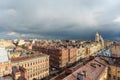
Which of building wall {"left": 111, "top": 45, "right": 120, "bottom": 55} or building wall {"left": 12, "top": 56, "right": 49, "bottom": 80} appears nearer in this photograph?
building wall {"left": 12, "top": 56, "right": 49, "bottom": 80}

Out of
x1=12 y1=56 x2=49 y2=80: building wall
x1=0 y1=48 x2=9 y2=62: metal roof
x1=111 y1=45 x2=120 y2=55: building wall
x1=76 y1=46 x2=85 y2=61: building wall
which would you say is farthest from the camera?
x1=76 y1=46 x2=85 y2=61: building wall

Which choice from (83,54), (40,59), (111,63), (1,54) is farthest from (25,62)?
(83,54)

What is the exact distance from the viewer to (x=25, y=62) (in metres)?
68.2

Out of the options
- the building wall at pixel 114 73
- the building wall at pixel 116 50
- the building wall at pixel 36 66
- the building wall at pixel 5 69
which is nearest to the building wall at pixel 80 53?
the building wall at pixel 36 66

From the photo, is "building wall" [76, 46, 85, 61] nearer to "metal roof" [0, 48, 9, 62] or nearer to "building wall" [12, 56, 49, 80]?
"building wall" [12, 56, 49, 80]

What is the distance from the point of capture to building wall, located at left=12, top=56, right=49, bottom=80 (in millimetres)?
68625

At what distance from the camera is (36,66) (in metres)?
73.5

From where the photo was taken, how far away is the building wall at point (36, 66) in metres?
68.6

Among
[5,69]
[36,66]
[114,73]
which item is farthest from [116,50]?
[5,69]

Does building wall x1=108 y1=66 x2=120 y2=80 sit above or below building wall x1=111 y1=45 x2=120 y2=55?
below

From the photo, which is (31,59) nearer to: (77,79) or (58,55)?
(58,55)

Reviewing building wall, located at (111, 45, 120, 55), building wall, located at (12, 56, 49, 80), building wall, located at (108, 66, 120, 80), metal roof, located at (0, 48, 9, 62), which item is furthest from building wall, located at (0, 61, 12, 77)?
building wall, located at (111, 45, 120, 55)

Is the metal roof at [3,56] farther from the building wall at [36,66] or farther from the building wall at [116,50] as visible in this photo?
the building wall at [116,50]

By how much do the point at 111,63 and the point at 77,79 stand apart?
25.1 m
